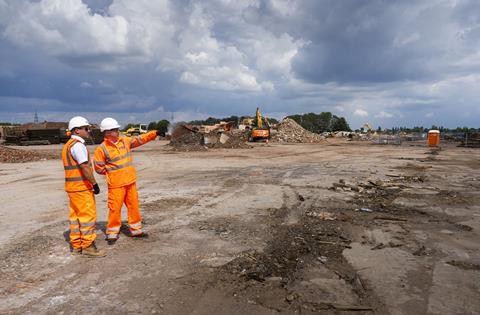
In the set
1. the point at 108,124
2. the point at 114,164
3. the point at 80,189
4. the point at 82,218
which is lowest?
the point at 82,218

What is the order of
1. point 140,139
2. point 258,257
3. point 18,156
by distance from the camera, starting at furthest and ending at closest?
point 18,156 → point 140,139 → point 258,257

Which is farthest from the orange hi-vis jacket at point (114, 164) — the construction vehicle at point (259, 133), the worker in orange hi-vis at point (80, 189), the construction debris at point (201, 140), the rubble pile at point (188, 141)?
the construction vehicle at point (259, 133)

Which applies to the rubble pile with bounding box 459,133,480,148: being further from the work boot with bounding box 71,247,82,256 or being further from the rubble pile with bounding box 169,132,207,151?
the work boot with bounding box 71,247,82,256

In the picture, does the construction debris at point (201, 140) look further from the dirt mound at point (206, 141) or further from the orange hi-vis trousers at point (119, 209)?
the orange hi-vis trousers at point (119, 209)

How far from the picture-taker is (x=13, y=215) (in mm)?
7395

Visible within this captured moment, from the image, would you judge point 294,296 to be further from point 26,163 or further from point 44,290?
point 26,163

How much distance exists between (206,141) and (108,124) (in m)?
24.2

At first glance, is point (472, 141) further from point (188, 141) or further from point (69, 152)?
point (69, 152)

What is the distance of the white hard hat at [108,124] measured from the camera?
552cm

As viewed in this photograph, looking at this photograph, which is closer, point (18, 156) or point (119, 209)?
point (119, 209)

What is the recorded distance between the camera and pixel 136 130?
177ft

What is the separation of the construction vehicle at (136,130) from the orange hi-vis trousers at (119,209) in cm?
4710

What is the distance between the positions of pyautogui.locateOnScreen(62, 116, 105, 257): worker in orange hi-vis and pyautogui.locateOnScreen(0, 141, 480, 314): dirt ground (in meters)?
0.26

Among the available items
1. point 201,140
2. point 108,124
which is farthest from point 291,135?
point 108,124
